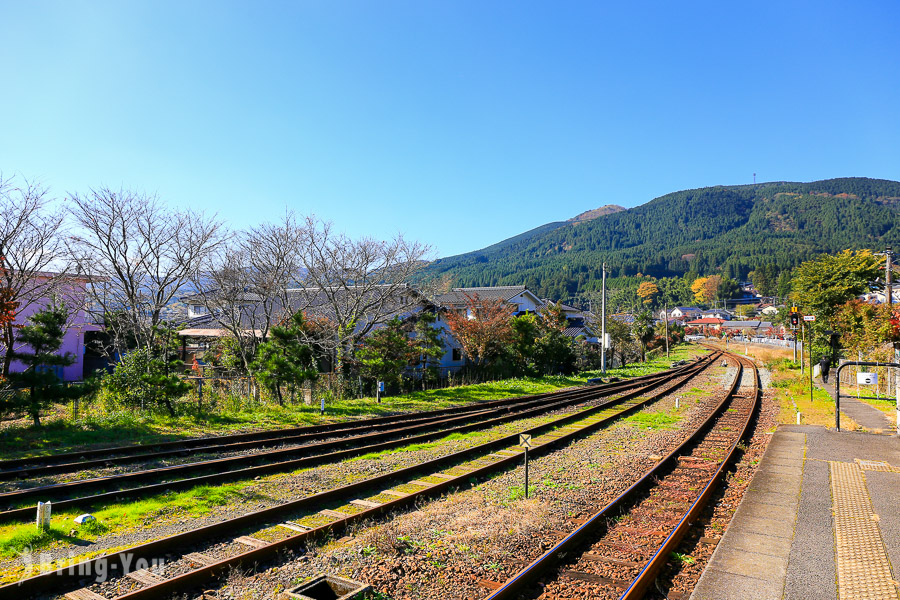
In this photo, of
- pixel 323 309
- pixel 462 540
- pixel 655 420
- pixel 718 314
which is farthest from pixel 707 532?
pixel 718 314

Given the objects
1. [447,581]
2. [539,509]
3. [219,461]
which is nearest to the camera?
[447,581]

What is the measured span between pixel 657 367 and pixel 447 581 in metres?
39.8

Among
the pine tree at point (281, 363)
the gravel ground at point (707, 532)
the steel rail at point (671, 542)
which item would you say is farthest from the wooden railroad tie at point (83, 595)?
the pine tree at point (281, 363)

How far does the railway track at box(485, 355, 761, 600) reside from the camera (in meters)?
4.98

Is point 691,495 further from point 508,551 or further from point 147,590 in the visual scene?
point 147,590

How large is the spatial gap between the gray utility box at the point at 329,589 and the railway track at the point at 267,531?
1036 millimetres

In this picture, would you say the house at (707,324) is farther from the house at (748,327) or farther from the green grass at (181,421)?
the green grass at (181,421)

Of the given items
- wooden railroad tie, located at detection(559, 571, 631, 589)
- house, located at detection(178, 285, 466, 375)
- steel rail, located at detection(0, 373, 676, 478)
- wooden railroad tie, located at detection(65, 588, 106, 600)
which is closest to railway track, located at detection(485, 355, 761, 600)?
wooden railroad tie, located at detection(559, 571, 631, 589)

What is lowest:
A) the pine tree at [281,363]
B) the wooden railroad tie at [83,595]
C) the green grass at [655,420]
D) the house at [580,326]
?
the green grass at [655,420]

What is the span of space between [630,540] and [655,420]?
10.4 meters

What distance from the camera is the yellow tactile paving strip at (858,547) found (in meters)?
4.65

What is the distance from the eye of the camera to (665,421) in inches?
614

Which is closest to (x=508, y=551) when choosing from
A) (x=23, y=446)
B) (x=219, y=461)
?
(x=219, y=461)

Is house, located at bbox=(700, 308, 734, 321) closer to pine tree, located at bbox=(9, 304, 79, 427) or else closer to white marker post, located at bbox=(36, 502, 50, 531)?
pine tree, located at bbox=(9, 304, 79, 427)
